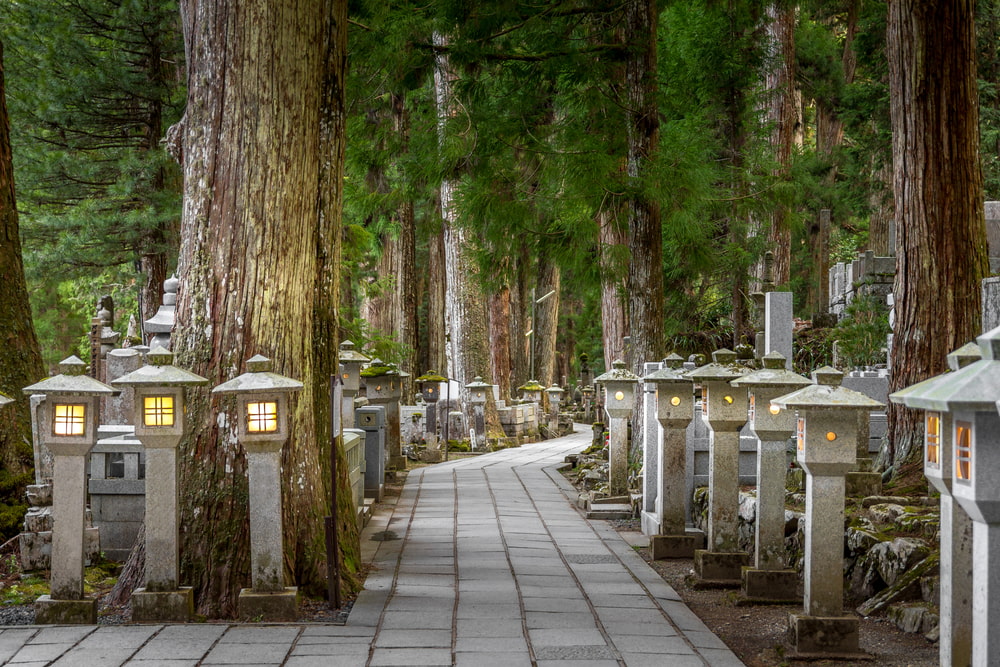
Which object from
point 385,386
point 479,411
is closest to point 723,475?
point 385,386

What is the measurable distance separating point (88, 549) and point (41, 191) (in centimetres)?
1103

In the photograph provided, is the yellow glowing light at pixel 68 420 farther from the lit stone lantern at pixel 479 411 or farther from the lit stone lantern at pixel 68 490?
the lit stone lantern at pixel 479 411

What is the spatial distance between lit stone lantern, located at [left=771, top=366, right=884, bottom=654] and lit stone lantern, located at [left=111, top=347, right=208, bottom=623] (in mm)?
3554

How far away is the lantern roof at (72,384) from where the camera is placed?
546 cm

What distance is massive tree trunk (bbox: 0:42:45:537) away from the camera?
8289mm

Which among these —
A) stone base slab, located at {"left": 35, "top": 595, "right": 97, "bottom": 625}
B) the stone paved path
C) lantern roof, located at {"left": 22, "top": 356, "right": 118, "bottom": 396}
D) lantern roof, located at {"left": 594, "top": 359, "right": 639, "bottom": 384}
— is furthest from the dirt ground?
lantern roof, located at {"left": 594, "top": 359, "right": 639, "bottom": 384}

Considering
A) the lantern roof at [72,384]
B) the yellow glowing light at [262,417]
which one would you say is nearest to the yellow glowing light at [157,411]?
the lantern roof at [72,384]

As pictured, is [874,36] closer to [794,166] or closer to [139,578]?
[794,166]

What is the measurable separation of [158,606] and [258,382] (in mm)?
1457

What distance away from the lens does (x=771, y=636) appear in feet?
18.1

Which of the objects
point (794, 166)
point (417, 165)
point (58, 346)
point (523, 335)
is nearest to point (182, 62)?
point (417, 165)

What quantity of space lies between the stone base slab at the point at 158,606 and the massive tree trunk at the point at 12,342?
331cm

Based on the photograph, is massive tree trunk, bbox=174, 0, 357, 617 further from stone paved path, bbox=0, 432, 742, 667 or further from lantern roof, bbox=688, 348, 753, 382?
lantern roof, bbox=688, 348, 753, 382

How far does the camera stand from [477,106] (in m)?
11.4
